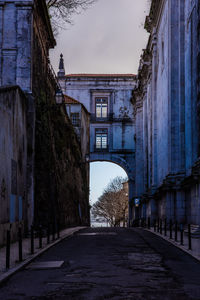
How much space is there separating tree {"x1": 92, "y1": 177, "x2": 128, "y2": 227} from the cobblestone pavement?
64488 millimetres

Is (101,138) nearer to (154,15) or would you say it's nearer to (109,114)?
(109,114)

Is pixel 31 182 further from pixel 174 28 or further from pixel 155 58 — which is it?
pixel 155 58

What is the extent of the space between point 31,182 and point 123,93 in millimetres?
36335

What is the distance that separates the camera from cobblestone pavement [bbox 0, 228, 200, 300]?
729cm

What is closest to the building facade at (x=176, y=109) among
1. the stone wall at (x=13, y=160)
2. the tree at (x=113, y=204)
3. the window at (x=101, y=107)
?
the stone wall at (x=13, y=160)

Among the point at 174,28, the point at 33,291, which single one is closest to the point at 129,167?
the point at 174,28

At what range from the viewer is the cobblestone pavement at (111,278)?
7.29 metres

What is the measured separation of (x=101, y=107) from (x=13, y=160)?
1521 inches

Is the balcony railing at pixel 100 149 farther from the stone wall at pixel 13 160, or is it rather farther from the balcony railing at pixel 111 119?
the stone wall at pixel 13 160

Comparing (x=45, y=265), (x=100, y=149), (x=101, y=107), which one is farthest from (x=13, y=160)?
(x=101, y=107)

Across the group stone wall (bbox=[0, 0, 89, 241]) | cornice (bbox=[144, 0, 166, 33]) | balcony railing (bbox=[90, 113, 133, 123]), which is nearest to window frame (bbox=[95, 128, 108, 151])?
balcony railing (bbox=[90, 113, 133, 123])

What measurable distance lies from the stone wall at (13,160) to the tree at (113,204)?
57081mm

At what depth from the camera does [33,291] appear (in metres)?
7.71

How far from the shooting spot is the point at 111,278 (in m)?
8.75
